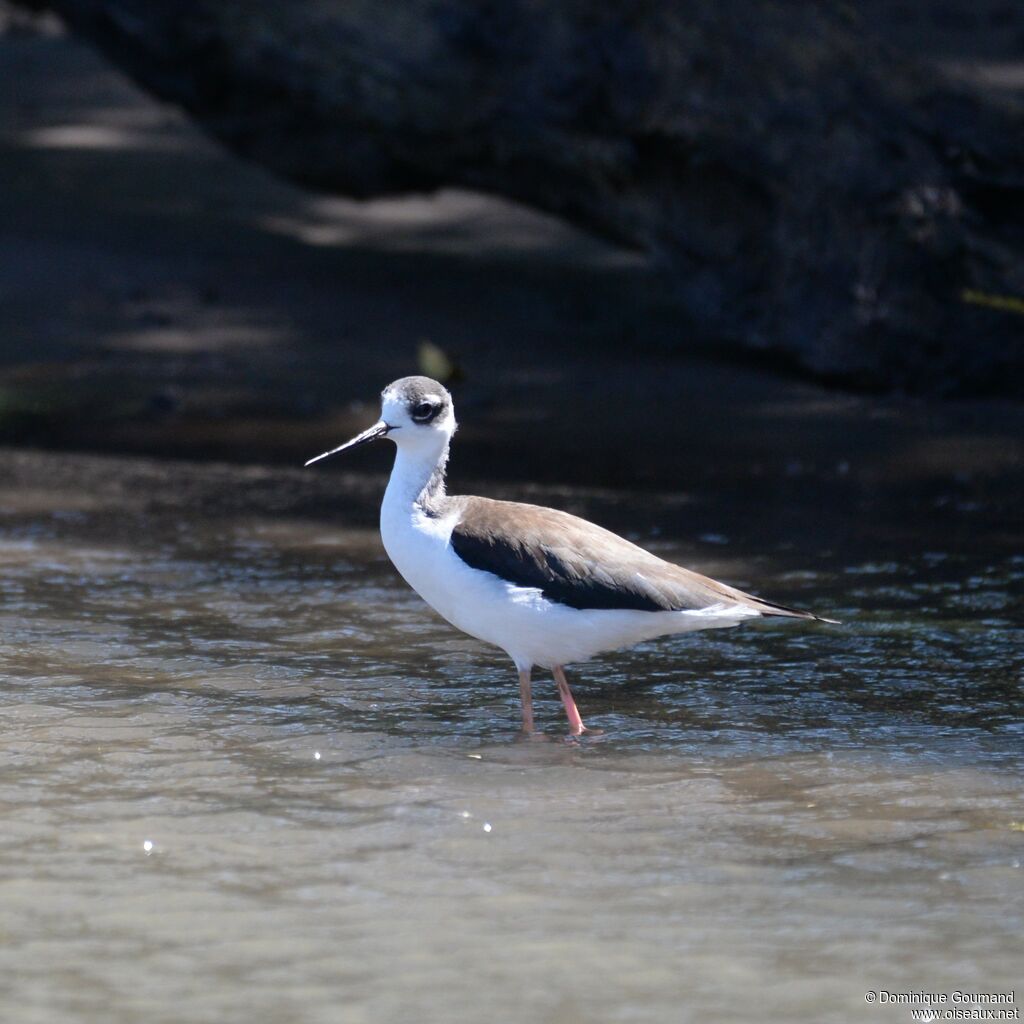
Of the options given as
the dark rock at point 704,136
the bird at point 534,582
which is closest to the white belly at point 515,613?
the bird at point 534,582

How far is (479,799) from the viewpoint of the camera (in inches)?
221

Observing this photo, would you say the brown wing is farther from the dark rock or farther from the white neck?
the dark rock

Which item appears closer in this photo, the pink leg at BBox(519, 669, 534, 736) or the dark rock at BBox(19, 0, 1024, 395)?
the pink leg at BBox(519, 669, 534, 736)

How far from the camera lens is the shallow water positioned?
14.3 ft

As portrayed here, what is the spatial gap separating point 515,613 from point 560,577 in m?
0.22

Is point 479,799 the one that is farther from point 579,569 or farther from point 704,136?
point 704,136

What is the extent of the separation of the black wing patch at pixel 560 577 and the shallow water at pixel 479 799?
0.49 meters

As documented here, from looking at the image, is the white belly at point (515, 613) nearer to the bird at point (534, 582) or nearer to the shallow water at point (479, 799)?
the bird at point (534, 582)

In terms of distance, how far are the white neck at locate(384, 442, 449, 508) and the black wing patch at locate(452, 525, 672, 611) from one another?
1.11 ft

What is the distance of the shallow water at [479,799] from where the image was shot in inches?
172

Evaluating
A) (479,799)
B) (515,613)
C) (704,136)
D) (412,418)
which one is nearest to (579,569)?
(515,613)

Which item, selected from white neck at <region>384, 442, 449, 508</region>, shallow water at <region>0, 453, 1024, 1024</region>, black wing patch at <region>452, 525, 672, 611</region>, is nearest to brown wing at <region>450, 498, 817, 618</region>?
black wing patch at <region>452, 525, 672, 611</region>

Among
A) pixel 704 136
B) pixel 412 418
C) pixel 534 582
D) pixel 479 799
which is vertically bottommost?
pixel 479 799

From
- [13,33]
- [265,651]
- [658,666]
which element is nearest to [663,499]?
[658,666]
